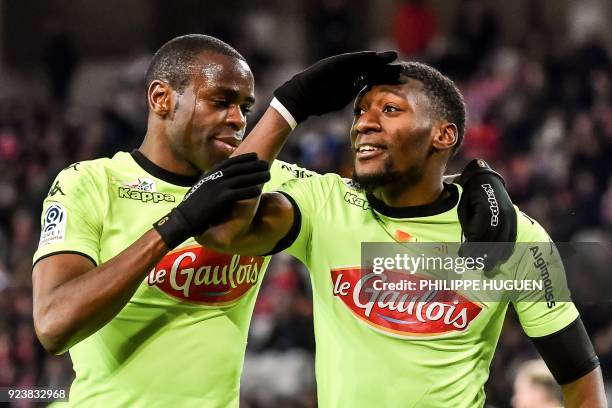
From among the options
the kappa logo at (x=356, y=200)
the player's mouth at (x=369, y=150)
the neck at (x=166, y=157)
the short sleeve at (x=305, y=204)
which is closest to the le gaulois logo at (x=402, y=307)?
the short sleeve at (x=305, y=204)

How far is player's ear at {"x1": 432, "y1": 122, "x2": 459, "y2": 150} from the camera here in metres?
3.64

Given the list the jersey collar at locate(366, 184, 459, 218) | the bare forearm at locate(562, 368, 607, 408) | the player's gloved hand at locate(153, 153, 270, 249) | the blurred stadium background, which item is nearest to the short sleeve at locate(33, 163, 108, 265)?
the player's gloved hand at locate(153, 153, 270, 249)

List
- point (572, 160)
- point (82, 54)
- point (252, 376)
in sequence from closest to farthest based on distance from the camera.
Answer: point (252, 376) < point (572, 160) < point (82, 54)

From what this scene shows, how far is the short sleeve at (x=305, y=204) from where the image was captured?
3.44 metres

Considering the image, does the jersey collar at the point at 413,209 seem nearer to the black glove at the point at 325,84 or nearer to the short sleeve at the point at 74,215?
the black glove at the point at 325,84

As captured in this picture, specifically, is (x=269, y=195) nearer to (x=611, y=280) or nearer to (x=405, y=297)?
(x=405, y=297)

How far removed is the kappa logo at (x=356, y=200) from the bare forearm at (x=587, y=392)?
3.17 ft

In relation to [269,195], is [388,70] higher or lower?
higher

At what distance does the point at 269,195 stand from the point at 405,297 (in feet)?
1.93

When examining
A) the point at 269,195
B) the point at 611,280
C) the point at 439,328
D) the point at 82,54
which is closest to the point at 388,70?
the point at 269,195

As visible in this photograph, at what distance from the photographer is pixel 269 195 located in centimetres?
338

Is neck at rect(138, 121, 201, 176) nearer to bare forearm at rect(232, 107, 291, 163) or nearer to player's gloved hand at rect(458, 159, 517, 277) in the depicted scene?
bare forearm at rect(232, 107, 291, 163)

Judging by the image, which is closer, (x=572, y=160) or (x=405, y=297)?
(x=405, y=297)

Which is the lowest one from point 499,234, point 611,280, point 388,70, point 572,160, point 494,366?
point 494,366
